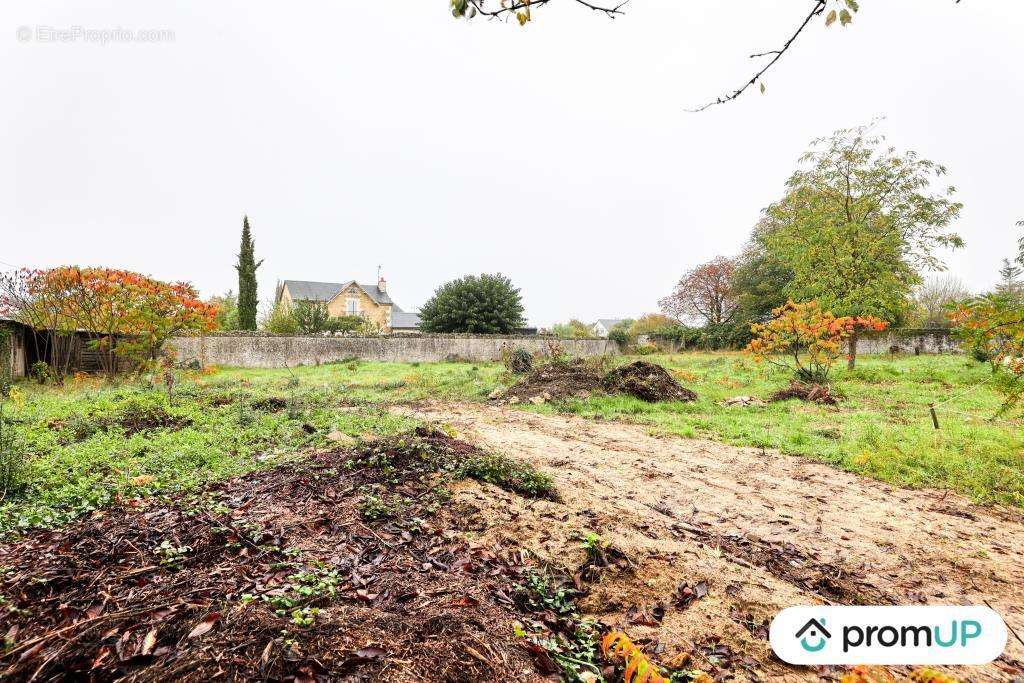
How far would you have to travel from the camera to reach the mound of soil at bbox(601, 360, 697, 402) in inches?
394

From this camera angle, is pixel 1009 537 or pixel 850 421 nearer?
pixel 1009 537

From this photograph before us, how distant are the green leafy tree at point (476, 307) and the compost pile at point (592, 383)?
1432cm

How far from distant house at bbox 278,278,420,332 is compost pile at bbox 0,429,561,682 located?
39.8 meters

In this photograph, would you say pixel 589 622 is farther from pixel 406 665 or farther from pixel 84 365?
pixel 84 365

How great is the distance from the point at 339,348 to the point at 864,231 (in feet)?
67.2

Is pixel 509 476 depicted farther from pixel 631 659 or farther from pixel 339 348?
pixel 339 348

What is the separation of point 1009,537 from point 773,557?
202 centimetres

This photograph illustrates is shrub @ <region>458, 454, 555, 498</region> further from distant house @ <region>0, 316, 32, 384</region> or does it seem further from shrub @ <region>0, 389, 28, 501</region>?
distant house @ <region>0, 316, 32, 384</region>

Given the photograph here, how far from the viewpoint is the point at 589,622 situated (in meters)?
2.21

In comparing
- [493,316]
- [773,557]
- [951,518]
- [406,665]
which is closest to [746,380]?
[951,518]

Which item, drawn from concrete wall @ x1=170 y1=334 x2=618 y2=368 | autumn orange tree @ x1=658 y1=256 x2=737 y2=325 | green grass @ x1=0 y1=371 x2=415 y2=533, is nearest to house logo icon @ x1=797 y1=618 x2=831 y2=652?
green grass @ x1=0 y1=371 x2=415 y2=533

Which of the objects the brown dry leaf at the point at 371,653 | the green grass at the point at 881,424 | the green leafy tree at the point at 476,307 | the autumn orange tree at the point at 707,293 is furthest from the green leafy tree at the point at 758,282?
the brown dry leaf at the point at 371,653

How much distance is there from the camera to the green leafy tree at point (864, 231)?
1438 centimetres

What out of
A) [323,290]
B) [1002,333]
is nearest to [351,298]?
[323,290]
